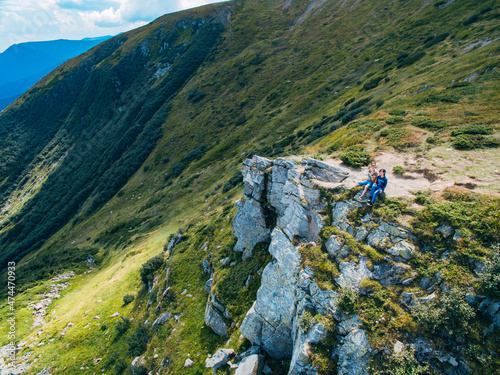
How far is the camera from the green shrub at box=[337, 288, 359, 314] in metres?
11.9

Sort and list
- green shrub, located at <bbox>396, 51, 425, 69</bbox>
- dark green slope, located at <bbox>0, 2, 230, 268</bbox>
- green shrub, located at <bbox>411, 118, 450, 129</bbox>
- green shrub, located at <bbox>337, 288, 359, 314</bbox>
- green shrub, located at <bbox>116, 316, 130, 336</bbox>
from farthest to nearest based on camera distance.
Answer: dark green slope, located at <bbox>0, 2, 230, 268</bbox> < green shrub, located at <bbox>396, 51, 425, 69</bbox> < green shrub, located at <bbox>116, 316, 130, 336</bbox> < green shrub, located at <bbox>411, 118, 450, 129</bbox> < green shrub, located at <bbox>337, 288, 359, 314</bbox>

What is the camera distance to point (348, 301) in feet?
39.7

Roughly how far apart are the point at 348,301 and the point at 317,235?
496 centimetres

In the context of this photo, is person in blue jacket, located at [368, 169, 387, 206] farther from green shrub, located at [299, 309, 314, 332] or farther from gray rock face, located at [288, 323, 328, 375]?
gray rock face, located at [288, 323, 328, 375]

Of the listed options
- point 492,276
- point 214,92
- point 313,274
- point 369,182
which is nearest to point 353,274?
point 313,274

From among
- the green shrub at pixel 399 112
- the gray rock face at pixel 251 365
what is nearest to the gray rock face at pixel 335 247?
the gray rock face at pixel 251 365

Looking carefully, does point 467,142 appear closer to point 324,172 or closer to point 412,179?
point 412,179

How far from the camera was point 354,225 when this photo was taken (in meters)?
14.4

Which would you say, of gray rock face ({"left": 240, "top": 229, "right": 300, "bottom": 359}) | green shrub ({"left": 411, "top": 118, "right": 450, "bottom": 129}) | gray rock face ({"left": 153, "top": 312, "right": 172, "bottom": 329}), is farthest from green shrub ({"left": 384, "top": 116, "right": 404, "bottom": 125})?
gray rock face ({"left": 153, "top": 312, "right": 172, "bottom": 329})

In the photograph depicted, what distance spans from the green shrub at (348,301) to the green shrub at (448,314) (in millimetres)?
2705

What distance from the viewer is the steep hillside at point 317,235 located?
436 inches

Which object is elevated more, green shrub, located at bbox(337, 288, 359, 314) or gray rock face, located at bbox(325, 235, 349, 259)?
gray rock face, located at bbox(325, 235, 349, 259)

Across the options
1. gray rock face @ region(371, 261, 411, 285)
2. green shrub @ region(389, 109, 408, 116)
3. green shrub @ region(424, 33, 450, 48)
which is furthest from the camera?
green shrub @ region(424, 33, 450, 48)

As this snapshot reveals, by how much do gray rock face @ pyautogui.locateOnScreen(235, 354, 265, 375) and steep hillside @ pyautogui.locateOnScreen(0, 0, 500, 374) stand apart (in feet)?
1.34
